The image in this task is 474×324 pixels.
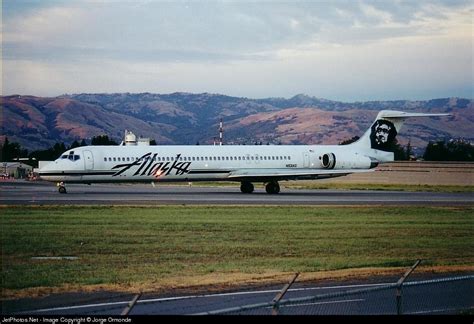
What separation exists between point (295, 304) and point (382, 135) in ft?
168

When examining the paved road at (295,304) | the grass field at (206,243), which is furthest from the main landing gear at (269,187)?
the paved road at (295,304)

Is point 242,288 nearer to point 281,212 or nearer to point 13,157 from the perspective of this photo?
point 281,212

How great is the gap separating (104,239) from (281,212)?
1334cm

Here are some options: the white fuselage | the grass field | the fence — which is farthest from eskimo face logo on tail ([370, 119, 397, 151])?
the fence

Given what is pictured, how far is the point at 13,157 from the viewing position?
142 meters

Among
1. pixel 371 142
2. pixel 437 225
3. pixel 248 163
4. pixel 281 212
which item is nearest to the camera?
pixel 437 225

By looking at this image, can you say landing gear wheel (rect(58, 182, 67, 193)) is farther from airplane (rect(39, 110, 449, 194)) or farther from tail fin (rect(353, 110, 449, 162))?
tail fin (rect(353, 110, 449, 162))

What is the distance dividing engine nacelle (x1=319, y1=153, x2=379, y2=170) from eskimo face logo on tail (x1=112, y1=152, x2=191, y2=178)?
11296 millimetres

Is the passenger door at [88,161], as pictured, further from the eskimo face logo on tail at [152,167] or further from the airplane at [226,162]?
the eskimo face logo on tail at [152,167]

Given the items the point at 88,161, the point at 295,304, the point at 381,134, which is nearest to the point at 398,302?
the point at 295,304

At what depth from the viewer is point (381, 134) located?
211 ft

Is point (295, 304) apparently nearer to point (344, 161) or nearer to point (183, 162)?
point (183, 162)

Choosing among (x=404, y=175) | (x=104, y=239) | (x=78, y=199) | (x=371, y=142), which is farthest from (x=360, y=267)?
(x=404, y=175)

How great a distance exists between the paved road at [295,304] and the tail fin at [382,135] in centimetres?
4549
